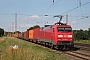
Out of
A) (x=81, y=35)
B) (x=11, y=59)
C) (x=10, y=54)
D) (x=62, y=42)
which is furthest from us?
(x=81, y=35)

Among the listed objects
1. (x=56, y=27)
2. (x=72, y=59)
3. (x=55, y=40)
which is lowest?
(x=72, y=59)

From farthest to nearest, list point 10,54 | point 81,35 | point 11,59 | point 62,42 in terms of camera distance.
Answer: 1. point 81,35
2. point 62,42
3. point 10,54
4. point 11,59

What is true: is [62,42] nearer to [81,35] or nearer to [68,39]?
[68,39]

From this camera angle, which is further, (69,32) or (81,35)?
(81,35)

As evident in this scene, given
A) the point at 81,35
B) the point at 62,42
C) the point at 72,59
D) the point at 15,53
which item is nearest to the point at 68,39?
the point at 62,42

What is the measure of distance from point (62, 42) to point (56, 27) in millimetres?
1897

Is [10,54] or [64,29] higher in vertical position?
[64,29]

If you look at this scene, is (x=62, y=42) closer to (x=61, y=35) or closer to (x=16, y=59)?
(x=61, y=35)

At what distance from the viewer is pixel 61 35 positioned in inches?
914

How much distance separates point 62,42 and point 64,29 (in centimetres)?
161

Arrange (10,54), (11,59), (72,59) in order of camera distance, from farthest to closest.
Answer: (72,59) < (10,54) < (11,59)

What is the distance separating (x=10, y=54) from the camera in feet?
41.0

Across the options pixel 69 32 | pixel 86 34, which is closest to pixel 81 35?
pixel 86 34

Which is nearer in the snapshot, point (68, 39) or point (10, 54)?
point (10, 54)
